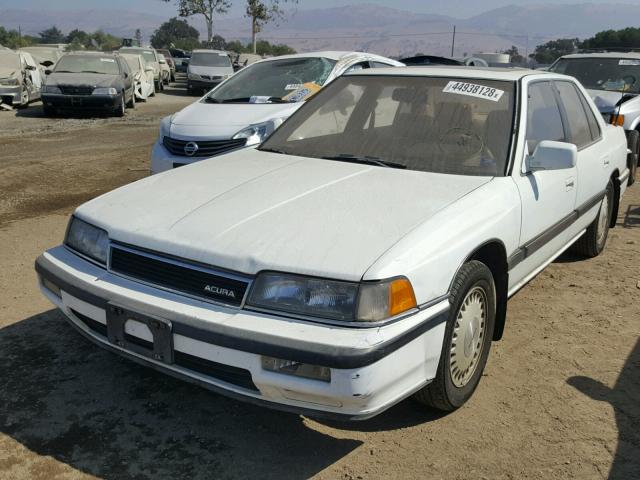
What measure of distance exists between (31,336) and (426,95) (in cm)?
270

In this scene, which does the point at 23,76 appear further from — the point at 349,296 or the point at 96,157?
the point at 349,296

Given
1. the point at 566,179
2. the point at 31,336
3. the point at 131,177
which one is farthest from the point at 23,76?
the point at 566,179

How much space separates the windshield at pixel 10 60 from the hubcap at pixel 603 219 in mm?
14691

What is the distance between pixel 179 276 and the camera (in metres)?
2.71

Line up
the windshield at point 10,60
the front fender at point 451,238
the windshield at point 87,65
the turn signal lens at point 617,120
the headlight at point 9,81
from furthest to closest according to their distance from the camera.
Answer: the windshield at point 10,60, the headlight at point 9,81, the windshield at point 87,65, the turn signal lens at point 617,120, the front fender at point 451,238

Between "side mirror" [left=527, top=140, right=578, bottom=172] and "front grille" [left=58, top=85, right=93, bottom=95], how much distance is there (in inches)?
511

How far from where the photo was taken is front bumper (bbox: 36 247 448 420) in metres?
2.38

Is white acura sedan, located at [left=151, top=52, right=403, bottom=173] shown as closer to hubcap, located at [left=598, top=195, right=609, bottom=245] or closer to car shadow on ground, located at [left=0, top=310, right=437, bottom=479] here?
hubcap, located at [left=598, top=195, right=609, bottom=245]

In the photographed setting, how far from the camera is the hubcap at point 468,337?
2982mm

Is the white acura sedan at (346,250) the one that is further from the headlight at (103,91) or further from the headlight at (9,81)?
the headlight at (9,81)

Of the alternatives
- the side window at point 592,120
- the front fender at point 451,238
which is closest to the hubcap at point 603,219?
the side window at point 592,120

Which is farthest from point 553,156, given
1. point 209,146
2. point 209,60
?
point 209,60

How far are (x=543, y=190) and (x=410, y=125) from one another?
2.73 feet

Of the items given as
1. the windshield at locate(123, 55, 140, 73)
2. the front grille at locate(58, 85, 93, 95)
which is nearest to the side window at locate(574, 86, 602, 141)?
the front grille at locate(58, 85, 93, 95)
